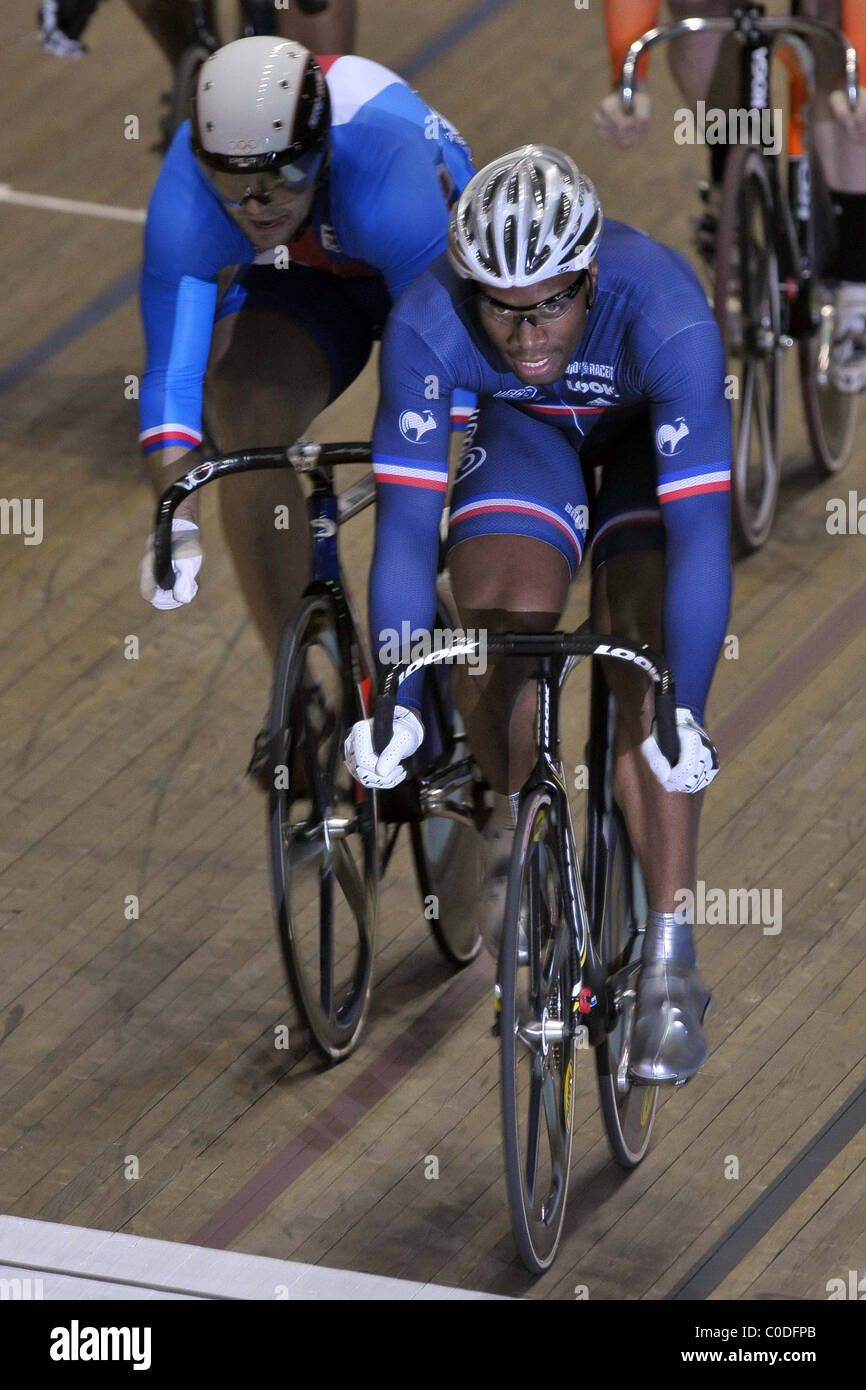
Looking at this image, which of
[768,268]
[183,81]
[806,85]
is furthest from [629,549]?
[183,81]

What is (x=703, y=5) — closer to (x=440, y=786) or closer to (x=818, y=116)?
(x=818, y=116)

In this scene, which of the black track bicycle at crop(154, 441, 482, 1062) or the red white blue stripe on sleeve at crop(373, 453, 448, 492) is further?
the black track bicycle at crop(154, 441, 482, 1062)

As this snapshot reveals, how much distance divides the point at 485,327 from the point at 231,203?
58 cm

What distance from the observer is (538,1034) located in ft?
9.31

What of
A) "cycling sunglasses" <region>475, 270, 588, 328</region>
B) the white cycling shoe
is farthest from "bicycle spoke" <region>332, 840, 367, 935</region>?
the white cycling shoe

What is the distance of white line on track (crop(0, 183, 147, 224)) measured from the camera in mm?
6148

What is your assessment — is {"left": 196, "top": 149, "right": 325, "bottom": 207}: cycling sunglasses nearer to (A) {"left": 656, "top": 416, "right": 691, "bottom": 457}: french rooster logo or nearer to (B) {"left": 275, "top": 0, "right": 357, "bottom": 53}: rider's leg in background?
(A) {"left": 656, "top": 416, "right": 691, "bottom": 457}: french rooster logo

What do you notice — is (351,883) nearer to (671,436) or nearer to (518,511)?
(518,511)

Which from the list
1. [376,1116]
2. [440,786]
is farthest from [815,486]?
[376,1116]

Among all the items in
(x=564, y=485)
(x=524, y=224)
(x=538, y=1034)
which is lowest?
(x=538, y=1034)

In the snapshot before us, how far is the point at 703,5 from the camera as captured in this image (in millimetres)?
4629

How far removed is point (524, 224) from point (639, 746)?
0.75m

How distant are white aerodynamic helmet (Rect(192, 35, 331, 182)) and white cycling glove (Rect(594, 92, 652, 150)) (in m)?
1.24

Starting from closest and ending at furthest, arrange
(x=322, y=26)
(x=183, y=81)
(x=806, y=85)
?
(x=806, y=85) → (x=322, y=26) → (x=183, y=81)
